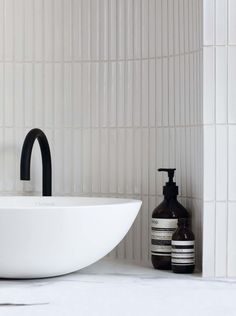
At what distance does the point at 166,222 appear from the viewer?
1663mm

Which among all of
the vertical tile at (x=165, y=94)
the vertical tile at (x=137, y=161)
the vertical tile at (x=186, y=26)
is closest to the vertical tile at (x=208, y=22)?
the vertical tile at (x=186, y=26)

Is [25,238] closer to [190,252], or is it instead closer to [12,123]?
[190,252]

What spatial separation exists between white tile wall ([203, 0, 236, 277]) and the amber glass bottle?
2.0 inches

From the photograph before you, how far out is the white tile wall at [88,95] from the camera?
186 centimetres

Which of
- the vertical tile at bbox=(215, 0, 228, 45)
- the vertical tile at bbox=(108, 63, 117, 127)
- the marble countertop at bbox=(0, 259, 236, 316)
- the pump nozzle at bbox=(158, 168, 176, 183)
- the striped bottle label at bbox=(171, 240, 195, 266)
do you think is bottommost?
the marble countertop at bbox=(0, 259, 236, 316)

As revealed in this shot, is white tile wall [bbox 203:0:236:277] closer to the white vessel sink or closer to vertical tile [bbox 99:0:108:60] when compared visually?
the white vessel sink

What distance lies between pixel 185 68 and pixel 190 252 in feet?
1.36

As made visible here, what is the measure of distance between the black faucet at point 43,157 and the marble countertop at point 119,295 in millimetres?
250

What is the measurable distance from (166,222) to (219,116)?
0.26 m

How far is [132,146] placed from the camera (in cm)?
187

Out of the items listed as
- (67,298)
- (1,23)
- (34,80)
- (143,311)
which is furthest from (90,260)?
(1,23)

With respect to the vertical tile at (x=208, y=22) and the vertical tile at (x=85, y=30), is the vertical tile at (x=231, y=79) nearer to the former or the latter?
the vertical tile at (x=208, y=22)

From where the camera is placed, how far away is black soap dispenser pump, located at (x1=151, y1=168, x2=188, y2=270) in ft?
5.46

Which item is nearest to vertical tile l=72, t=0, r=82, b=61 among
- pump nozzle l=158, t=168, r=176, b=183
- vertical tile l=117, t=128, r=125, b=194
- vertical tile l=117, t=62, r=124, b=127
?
vertical tile l=117, t=62, r=124, b=127
